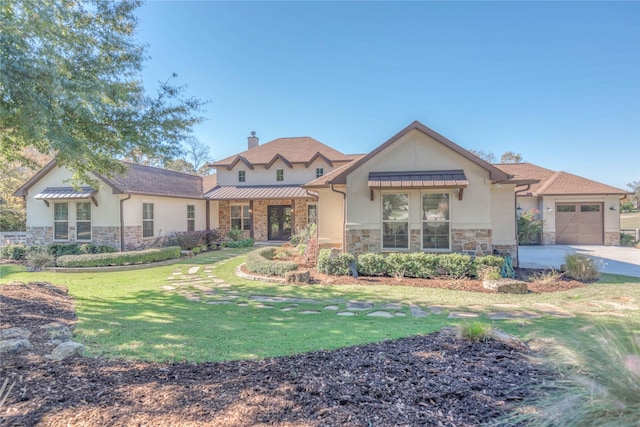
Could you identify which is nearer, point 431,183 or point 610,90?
point 431,183

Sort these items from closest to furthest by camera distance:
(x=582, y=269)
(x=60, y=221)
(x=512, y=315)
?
(x=512, y=315), (x=582, y=269), (x=60, y=221)

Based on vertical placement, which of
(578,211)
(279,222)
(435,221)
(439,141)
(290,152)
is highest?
(290,152)

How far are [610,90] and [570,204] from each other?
30.3ft

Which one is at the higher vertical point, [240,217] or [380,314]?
[240,217]

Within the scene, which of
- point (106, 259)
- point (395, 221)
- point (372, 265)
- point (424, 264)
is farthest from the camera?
point (106, 259)

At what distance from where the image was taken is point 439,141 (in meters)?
10.5

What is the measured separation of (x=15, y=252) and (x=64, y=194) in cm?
365

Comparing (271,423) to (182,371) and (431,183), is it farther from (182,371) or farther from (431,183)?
(431,183)

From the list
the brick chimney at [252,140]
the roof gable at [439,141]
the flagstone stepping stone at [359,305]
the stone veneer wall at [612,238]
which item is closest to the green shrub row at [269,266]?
the roof gable at [439,141]

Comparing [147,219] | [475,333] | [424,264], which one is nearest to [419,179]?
[424,264]

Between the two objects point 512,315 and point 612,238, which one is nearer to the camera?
point 512,315

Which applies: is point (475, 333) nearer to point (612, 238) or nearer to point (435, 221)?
point (435, 221)

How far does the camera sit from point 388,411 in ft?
8.07

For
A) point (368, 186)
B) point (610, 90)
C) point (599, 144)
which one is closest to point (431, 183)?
point (368, 186)
